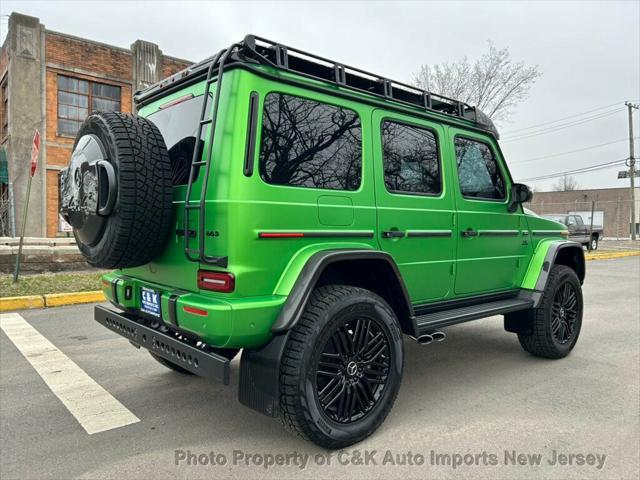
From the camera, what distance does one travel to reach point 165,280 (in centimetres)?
307

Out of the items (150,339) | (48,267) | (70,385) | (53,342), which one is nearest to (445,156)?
(150,339)

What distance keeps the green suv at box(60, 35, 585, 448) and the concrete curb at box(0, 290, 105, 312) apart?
419 centimetres

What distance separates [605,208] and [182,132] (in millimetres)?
51553

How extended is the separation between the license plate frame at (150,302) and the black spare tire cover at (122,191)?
0.73ft

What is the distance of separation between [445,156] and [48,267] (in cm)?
873

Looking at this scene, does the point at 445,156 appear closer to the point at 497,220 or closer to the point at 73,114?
the point at 497,220

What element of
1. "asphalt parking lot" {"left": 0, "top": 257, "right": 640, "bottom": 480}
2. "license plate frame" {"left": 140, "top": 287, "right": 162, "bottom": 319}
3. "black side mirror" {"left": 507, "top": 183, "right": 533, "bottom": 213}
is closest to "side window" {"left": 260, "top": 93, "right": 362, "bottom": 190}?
"license plate frame" {"left": 140, "top": 287, "right": 162, "bottom": 319}

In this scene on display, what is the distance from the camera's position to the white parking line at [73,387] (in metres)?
3.21

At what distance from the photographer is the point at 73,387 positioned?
12.5ft

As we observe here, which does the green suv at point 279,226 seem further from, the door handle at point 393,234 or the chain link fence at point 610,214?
the chain link fence at point 610,214

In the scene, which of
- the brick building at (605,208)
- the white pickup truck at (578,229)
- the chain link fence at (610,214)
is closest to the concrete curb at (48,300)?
the white pickup truck at (578,229)

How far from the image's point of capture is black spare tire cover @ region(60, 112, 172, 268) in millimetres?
2658

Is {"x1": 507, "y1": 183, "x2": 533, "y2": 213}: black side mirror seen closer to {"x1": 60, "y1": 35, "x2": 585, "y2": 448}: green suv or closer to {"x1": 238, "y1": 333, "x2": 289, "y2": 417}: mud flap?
{"x1": 60, "y1": 35, "x2": 585, "y2": 448}: green suv

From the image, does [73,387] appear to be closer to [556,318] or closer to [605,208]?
[556,318]
